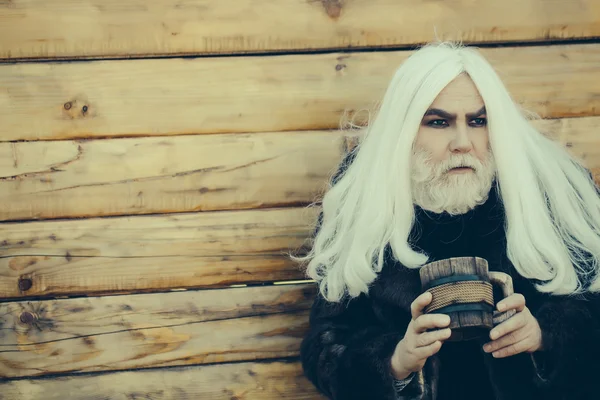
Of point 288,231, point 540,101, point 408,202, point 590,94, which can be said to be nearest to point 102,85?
point 288,231

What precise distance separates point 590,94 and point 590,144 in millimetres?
173

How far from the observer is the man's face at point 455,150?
2.43 meters

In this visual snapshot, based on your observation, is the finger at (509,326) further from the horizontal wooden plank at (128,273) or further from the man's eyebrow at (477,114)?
the horizontal wooden plank at (128,273)

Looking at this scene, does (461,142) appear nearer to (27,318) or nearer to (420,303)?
(420,303)

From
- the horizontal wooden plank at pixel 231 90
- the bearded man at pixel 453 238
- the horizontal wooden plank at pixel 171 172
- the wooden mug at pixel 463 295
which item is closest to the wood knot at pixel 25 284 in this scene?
the horizontal wooden plank at pixel 171 172

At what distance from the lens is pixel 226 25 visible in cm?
274

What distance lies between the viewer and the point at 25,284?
275 centimetres

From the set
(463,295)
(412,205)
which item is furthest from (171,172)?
(463,295)

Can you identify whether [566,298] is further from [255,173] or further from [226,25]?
[226,25]

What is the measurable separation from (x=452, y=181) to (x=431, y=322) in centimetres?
53

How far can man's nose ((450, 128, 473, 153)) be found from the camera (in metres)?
2.41

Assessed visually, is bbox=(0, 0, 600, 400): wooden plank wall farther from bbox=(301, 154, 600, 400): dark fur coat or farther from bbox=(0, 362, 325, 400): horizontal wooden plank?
bbox=(301, 154, 600, 400): dark fur coat

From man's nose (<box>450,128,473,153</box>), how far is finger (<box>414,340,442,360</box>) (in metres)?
0.60

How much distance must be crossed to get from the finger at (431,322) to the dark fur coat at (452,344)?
0.27 metres
